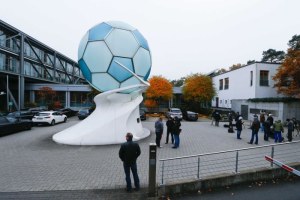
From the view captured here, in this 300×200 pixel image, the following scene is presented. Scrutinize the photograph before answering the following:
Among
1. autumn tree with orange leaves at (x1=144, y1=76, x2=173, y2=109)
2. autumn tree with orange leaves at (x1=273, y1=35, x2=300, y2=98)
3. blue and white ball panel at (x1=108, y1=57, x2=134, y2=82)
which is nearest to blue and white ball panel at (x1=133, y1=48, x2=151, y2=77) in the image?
blue and white ball panel at (x1=108, y1=57, x2=134, y2=82)

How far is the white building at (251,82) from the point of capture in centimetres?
2708

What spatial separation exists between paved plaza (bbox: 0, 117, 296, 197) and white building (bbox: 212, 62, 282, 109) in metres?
17.4

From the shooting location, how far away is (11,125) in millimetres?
14758

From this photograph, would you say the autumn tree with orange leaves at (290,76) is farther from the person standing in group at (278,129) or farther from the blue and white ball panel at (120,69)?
the blue and white ball panel at (120,69)

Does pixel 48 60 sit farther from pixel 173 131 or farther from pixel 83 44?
pixel 173 131

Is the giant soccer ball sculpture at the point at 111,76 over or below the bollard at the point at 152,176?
over

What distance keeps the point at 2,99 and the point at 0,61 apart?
9.85m

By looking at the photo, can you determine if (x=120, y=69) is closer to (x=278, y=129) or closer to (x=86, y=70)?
(x=86, y=70)

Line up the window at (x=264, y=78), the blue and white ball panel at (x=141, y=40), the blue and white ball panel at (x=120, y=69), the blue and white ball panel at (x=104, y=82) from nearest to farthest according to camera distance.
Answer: the blue and white ball panel at (x=120, y=69)
the blue and white ball panel at (x=104, y=82)
the blue and white ball panel at (x=141, y=40)
the window at (x=264, y=78)

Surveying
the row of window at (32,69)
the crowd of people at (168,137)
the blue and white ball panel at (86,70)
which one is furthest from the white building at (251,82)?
the row of window at (32,69)

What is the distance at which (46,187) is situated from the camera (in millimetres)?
5906

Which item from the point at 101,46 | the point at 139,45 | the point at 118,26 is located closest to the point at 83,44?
the point at 101,46

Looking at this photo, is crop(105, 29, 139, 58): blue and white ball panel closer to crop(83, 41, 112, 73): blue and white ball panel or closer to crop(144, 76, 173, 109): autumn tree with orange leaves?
crop(83, 41, 112, 73): blue and white ball panel

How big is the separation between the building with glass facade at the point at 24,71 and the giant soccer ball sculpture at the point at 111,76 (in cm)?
2556
